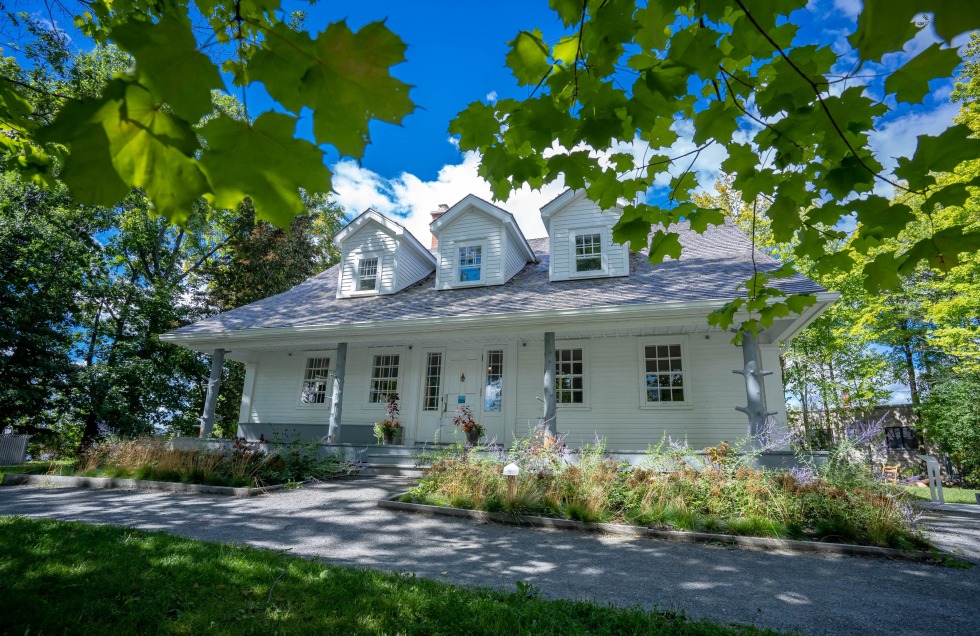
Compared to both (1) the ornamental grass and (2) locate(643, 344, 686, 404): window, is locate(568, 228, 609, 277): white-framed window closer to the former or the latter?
(2) locate(643, 344, 686, 404): window

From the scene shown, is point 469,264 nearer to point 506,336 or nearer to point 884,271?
point 506,336

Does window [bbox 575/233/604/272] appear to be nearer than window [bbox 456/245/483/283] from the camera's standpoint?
Yes

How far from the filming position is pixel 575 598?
3.63m

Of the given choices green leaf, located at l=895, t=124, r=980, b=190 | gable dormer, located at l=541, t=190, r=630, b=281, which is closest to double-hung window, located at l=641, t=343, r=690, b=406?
gable dormer, located at l=541, t=190, r=630, b=281

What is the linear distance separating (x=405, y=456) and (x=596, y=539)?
5.90 meters

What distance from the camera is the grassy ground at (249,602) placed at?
2838mm

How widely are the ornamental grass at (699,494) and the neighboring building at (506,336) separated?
2735 mm

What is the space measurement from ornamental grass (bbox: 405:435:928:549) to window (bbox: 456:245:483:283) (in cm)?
629

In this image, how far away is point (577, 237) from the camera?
12258 mm

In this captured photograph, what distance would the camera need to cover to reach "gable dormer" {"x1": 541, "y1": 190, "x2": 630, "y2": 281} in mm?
11836

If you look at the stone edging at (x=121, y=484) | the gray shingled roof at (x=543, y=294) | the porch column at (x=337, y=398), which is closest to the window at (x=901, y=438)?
the gray shingled roof at (x=543, y=294)

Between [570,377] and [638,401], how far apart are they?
1671mm

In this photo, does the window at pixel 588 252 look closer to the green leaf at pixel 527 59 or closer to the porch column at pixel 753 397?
the porch column at pixel 753 397

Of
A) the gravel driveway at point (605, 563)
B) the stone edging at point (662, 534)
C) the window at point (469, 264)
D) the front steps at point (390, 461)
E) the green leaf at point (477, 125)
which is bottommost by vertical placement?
the gravel driveway at point (605, 563)
